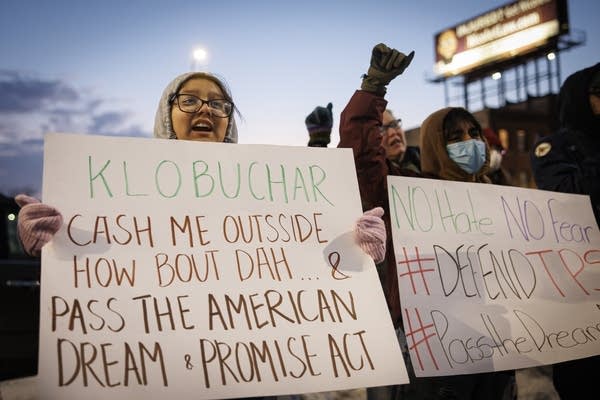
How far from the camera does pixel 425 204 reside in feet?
6.43

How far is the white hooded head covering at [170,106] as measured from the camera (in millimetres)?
2000

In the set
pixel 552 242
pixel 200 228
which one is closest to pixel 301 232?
pixel 200 228

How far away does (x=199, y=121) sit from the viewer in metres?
1.93

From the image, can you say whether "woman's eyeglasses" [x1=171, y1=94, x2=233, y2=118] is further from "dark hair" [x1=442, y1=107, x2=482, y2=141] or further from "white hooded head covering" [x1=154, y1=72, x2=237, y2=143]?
"dark hair" [x1=442, y1=107, x2=482, y2=141]

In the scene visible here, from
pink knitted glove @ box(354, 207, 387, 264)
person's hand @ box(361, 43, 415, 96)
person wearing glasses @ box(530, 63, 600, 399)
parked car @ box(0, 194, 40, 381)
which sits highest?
person's hand @ box(361, 43, 415, 96)

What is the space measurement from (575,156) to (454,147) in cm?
64

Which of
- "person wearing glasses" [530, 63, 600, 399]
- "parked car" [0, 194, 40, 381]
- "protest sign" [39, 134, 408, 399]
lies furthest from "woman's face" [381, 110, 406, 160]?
"parked car" [0, 194, 40, 381]

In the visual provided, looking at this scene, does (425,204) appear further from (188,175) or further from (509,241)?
(188,175)

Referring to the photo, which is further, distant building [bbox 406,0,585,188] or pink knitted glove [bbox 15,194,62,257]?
distant building [bbox 406,0,585,188]

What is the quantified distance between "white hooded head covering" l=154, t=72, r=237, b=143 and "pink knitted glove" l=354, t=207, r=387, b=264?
734 millimetres

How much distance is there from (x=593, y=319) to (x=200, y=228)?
167 cm

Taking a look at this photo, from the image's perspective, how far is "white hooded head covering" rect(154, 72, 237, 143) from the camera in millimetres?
2000

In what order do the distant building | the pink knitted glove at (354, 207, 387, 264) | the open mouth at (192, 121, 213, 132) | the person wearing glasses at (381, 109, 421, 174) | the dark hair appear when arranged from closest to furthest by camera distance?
1. the pink knitted glove at (354, 207, 387, 264)
2. the open mouth at (192, 121, 213, 132)
3. the dark hair
4. the person wearing glasses at (381, 109, 421, 174)
5. the distant building

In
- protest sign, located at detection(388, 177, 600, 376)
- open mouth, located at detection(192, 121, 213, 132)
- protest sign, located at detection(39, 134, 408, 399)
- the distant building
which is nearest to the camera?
protest sign, located at detection(39, 134, 408, 399)
